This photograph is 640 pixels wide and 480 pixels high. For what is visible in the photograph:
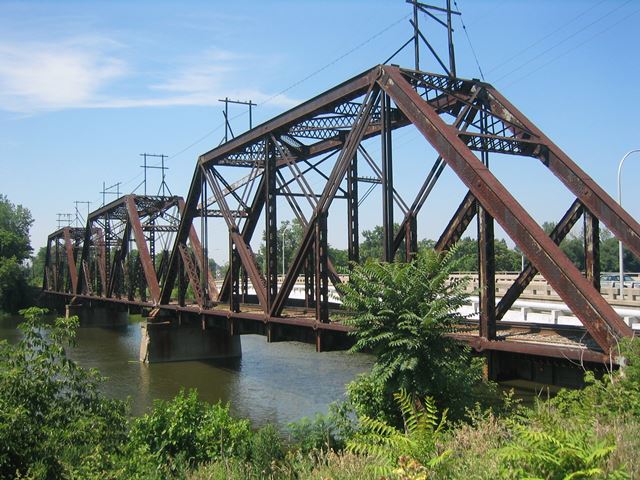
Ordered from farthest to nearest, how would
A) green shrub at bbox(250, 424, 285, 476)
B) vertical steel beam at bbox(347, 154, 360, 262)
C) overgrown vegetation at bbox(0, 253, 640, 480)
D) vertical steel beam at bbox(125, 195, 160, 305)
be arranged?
vertical steel beam at bbox(125, 195, 160, 305)
vertical steel beam at bbox(347, 154, 360, 262)
green shrub at bbox(250, 424, 285, 476)
overgrown vegetation at bbox(0, 253, 640, 480)

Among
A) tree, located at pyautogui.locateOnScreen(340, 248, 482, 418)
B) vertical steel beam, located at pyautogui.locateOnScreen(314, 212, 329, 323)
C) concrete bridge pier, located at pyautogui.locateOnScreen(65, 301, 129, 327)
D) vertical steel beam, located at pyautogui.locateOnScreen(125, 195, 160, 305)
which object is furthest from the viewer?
concrete bridge pier, located at pyautogui.locateOnScreen(65, 301, 129, 327)

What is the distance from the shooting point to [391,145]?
57.2ft

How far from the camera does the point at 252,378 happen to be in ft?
95.5

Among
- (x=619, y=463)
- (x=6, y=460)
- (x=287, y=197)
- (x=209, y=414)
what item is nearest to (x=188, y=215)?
(x=287, y=197)

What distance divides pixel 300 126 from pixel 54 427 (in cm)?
1490

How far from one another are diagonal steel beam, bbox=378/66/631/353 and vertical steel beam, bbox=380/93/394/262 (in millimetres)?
853

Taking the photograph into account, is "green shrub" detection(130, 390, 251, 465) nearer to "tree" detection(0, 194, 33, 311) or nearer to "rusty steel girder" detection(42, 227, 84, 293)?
"rusty steel girder" detection(42, 227, 84, 293)

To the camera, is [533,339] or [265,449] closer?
[265,449]

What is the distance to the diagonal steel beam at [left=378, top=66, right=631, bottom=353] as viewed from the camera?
35.4ft

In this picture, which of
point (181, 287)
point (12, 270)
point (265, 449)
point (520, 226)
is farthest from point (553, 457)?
point (12, 270)

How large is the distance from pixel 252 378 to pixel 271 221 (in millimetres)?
9190

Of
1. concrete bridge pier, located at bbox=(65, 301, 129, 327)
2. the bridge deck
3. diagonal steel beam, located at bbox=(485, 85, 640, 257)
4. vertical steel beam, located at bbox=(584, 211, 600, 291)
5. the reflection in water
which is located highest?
diagonal steel beam, located at bbox=(485, 85, 640, 257)

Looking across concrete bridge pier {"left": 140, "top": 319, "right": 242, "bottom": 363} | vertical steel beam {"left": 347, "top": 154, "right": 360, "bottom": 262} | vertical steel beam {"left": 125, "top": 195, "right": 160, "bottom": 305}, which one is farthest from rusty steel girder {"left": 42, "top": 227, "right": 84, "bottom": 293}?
vertical steel beam {"left": 347, "top": 154, "right": 360, "bottom": 262}

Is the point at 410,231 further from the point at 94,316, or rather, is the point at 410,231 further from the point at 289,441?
the point at 94,316
